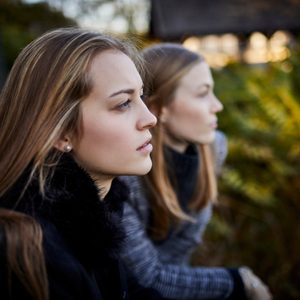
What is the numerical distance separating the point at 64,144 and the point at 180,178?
3.92 ft

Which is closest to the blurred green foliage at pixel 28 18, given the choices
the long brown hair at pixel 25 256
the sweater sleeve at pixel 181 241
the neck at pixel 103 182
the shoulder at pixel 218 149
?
the shoulder at pixel 218 149

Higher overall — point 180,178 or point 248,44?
point 180,178

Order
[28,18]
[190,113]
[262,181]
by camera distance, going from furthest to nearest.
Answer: [28,18]
[262,181]
[190,113]

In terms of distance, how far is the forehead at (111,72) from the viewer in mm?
1756

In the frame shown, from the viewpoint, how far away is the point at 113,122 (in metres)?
1.77

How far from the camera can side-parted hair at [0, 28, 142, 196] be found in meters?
1.68

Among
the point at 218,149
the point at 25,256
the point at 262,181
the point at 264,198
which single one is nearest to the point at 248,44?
the point at 262,181

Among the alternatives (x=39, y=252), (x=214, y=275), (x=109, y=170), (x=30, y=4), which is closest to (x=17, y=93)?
(x=109, y=170)

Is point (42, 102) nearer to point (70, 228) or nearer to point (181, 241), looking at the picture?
point (70, 228)

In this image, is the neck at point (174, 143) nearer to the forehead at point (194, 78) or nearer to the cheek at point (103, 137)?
the forehead at point (194, 78)

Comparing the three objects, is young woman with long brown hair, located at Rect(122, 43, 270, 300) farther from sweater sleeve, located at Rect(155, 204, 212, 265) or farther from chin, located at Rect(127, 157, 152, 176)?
chin, located at Rect(127, 157, 152, 176)

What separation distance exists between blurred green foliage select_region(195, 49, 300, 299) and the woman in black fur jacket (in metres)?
2.81

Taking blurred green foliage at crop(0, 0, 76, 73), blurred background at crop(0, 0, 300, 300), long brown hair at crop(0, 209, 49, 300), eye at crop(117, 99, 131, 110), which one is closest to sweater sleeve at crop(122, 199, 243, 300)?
eye at crop(117, 99, 131, 110)

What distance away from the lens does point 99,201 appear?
175cm
